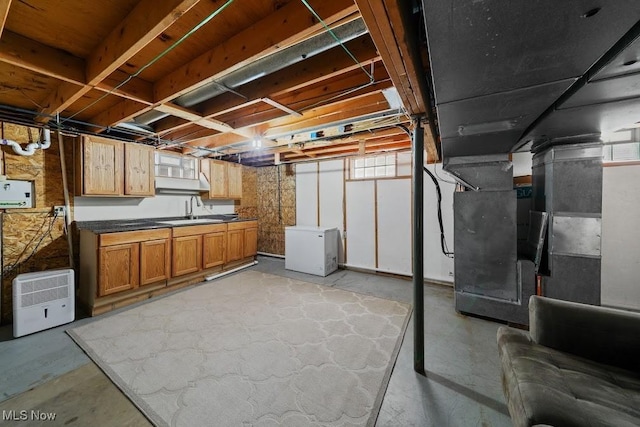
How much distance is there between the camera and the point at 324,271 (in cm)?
428

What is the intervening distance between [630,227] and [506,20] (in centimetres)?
368

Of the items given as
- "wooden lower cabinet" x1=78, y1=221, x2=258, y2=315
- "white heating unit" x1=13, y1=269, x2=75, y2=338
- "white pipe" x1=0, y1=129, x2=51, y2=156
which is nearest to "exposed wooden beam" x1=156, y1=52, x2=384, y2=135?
"white pipe" x1=0, y1=129, x2=51, y2=156

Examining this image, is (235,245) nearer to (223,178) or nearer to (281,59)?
(223,178)

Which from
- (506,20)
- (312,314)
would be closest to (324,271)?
(312,314)

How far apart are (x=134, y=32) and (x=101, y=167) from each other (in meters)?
2.57

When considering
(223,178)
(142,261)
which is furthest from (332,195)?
(142,261)

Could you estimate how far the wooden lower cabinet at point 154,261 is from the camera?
3.21m

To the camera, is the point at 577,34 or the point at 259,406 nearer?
the point at 577,34

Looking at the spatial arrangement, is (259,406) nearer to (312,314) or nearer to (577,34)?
(312,314)

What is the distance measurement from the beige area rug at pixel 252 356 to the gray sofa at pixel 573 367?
0.84 m

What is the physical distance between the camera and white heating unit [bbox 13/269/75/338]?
92.2 inches

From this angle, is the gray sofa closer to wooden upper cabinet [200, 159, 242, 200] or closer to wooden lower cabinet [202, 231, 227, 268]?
wooden lower cabinet [202, 231, 227, 268]

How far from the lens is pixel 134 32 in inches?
54.9

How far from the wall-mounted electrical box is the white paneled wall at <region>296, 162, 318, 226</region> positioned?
12.7 feet
